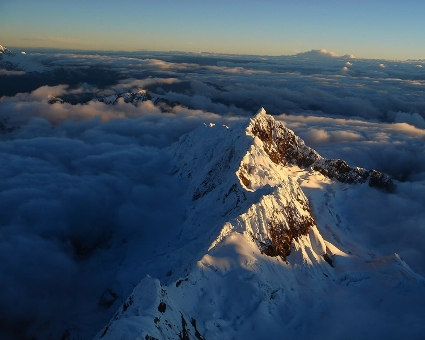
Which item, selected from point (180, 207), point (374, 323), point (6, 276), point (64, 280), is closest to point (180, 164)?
point (180, 207)

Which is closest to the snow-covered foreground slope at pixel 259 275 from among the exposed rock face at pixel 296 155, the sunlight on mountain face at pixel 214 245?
the sunlight on mountain face at pixel 214 245

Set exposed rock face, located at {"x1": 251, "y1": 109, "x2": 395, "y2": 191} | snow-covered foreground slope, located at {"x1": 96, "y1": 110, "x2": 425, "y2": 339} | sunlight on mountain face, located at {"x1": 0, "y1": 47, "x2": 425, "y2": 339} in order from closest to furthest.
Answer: snow-covered foreground slope, located at {"x1": 96, "y1": 110, "x2": 425, "y2": 339} → sunlight on mountain face, located at {"x1": 0, "y1": 47, "x2": 425, "y2": 339} → exposed rock face, located at {"x1": 251, "y1": 109, "x2": 395, "y2": 191}

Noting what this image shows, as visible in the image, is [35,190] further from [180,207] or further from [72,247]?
[180,207]

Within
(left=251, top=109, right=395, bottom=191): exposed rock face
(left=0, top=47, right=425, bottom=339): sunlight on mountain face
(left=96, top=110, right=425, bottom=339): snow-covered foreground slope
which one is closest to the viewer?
(left=96, top=110, right=425, bottom=339): snow-covered foreground slope

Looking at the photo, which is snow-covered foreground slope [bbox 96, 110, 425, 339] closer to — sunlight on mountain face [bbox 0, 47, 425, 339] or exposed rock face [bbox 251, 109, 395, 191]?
sunlight on mountain face [bbox 0, 47, 425, 339]

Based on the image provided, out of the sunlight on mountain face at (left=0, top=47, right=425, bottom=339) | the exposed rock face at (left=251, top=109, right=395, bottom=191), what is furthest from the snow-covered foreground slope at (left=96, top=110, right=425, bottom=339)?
the exposed rock face at (left=251, top=109, right=395, bottom=191)

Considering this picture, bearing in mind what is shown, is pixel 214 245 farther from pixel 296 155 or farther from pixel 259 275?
pixel 296 155

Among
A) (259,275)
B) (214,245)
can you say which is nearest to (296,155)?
(214,245)

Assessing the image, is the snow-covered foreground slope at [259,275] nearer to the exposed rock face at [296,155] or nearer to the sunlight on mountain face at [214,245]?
the sunlight on mountain face at [214,245]
